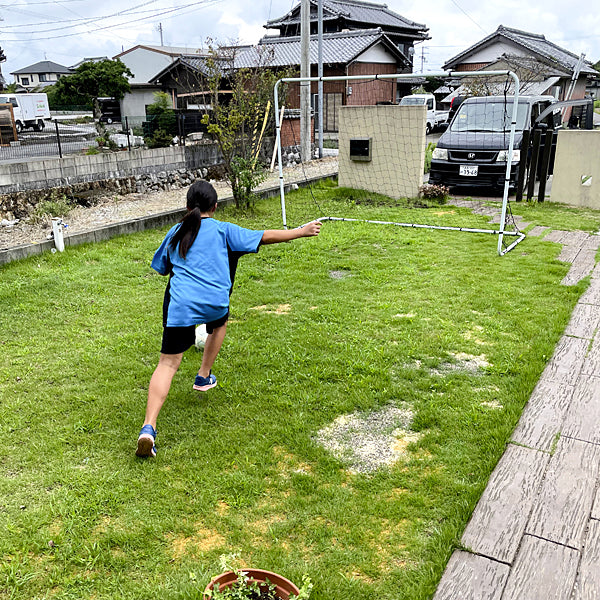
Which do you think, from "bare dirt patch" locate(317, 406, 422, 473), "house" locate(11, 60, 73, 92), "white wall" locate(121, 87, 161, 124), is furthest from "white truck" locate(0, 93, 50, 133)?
"house" locate(11, 60, 73, 92)

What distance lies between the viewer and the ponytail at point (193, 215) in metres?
3.09

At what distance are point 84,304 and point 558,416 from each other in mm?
4165

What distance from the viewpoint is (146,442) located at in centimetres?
291

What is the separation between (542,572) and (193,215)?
7.81 feet

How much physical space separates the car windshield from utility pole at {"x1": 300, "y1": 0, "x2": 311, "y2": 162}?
488 centimetres

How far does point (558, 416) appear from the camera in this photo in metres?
3.26

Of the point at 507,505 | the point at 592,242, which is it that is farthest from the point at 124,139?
the point at 507,505

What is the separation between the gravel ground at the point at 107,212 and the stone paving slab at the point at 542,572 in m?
6.84

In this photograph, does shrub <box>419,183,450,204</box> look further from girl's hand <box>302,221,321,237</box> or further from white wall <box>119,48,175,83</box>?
white wall <box>119,48,175,83</box>

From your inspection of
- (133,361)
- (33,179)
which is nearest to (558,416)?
(133,361)

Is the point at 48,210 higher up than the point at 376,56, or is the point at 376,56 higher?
the point at 376,56

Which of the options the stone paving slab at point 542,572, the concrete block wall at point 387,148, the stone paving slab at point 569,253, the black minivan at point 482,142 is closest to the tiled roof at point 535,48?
the black minivan at point 482,142

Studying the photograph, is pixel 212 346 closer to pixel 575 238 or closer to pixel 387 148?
pixel 575 238

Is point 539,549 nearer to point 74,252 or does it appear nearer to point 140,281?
point 140,281
